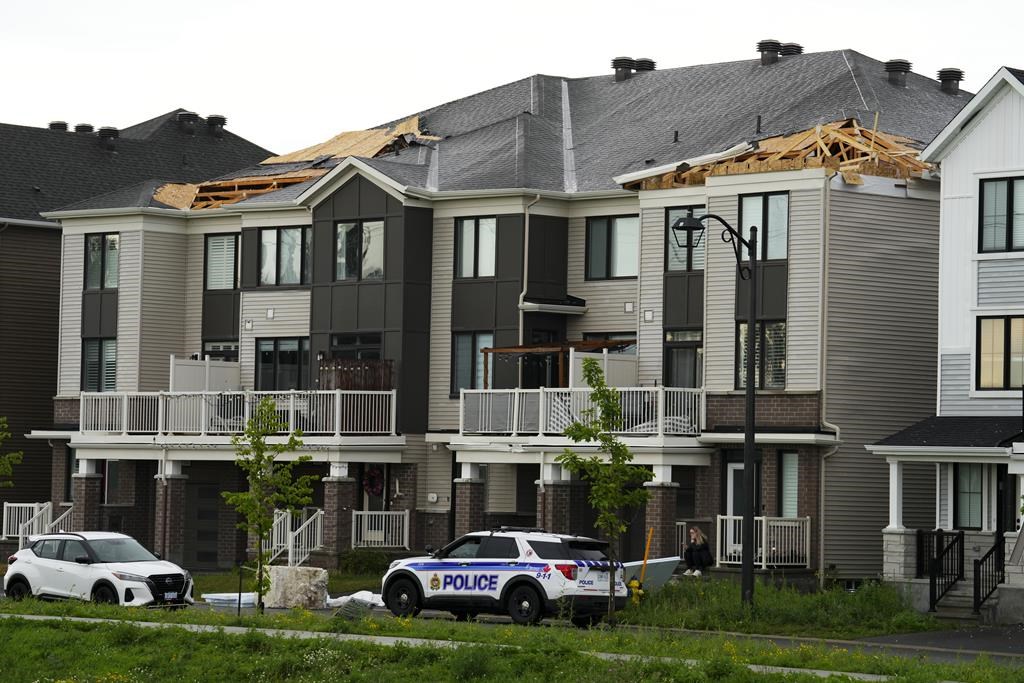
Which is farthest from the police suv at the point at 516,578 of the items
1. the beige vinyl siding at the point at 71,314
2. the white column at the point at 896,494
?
the beige vinyl siding at the point at 71,314

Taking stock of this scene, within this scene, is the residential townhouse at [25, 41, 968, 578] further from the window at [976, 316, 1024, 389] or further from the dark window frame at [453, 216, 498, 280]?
the window at [976, 316, 1024, 389]

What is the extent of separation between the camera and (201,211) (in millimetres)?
51750

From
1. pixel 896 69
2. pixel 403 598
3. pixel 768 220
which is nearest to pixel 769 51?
pixel 896 69

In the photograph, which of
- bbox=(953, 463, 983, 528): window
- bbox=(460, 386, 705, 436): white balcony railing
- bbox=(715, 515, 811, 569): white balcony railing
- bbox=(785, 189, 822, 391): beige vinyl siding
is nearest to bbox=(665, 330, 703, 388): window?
bbox=(460, 386, 705, 436): white balcony railing

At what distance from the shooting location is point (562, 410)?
43031 mm

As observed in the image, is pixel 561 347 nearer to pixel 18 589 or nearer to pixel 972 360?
pixel 972 360

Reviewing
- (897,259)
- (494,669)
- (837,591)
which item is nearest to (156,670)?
(494,669)

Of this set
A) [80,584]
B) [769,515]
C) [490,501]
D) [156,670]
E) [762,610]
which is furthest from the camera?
[490,501]

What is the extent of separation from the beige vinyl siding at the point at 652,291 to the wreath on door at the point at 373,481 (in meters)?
7.56

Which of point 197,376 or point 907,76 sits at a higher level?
point 907,76

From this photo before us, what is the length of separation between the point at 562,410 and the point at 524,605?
10.2 m

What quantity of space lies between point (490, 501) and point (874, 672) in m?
22.9

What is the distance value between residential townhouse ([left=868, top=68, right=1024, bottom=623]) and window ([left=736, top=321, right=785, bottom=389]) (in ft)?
11.1

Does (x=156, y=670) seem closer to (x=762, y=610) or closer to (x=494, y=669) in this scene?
(x=494, y=669)
